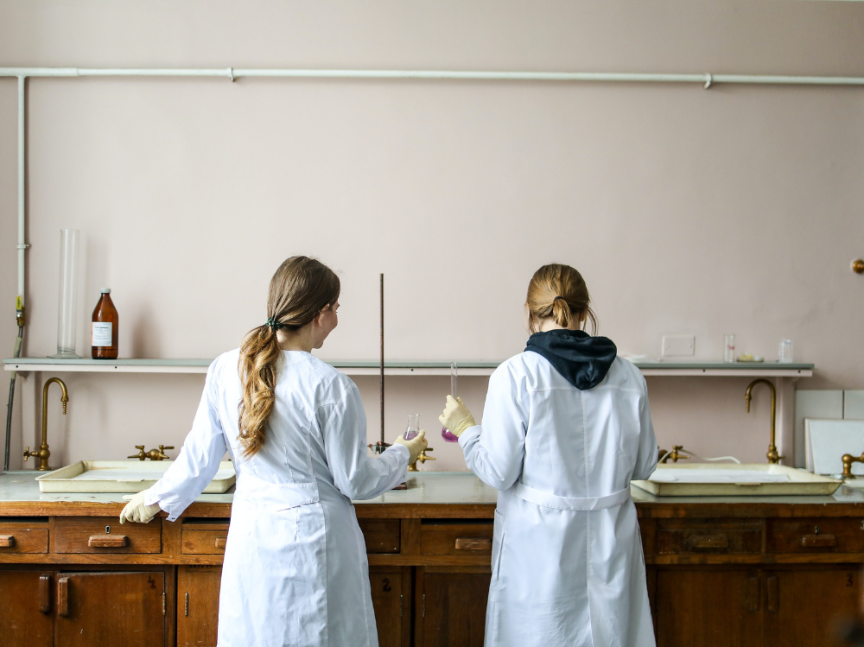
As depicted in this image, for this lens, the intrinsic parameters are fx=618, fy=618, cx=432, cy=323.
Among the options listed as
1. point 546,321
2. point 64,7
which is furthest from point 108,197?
point 546,321

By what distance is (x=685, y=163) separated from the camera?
2.32 metres

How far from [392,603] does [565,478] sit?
0.65 meters

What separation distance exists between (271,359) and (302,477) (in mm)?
267

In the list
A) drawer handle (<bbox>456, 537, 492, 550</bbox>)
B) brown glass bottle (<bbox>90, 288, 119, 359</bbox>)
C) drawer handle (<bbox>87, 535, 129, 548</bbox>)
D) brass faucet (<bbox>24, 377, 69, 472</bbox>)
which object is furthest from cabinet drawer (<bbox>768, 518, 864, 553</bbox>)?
brass faucet (<bbox>24, 377, 69, 472</bbox>)

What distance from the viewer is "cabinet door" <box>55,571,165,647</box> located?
66.9 inches

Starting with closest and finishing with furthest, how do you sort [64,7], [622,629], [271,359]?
[271,359] < [622,629] < [64,7]

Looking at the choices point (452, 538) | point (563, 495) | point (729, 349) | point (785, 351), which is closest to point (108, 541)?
point (452, 538)

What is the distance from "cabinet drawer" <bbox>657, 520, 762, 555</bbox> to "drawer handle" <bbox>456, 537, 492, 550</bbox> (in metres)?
0.48

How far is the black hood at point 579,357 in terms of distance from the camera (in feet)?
4.58

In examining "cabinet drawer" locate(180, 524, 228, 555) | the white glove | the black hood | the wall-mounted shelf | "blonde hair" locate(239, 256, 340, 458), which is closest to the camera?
"blonde hair" locate(239, 256, 340, 458)

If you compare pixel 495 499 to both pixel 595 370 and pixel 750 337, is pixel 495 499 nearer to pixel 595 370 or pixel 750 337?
pixel 595 370

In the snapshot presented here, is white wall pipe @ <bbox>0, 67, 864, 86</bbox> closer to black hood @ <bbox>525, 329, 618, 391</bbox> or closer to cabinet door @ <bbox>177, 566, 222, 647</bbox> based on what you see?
black hood @ <bbox>525, 329, 618, 391</bbox>

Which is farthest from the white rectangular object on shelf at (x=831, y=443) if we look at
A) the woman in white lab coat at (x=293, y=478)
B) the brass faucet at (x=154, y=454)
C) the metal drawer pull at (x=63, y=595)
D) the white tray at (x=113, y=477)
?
the metal drawer pull at (x=63, y=595)

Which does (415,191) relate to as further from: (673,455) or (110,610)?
(110,610)
